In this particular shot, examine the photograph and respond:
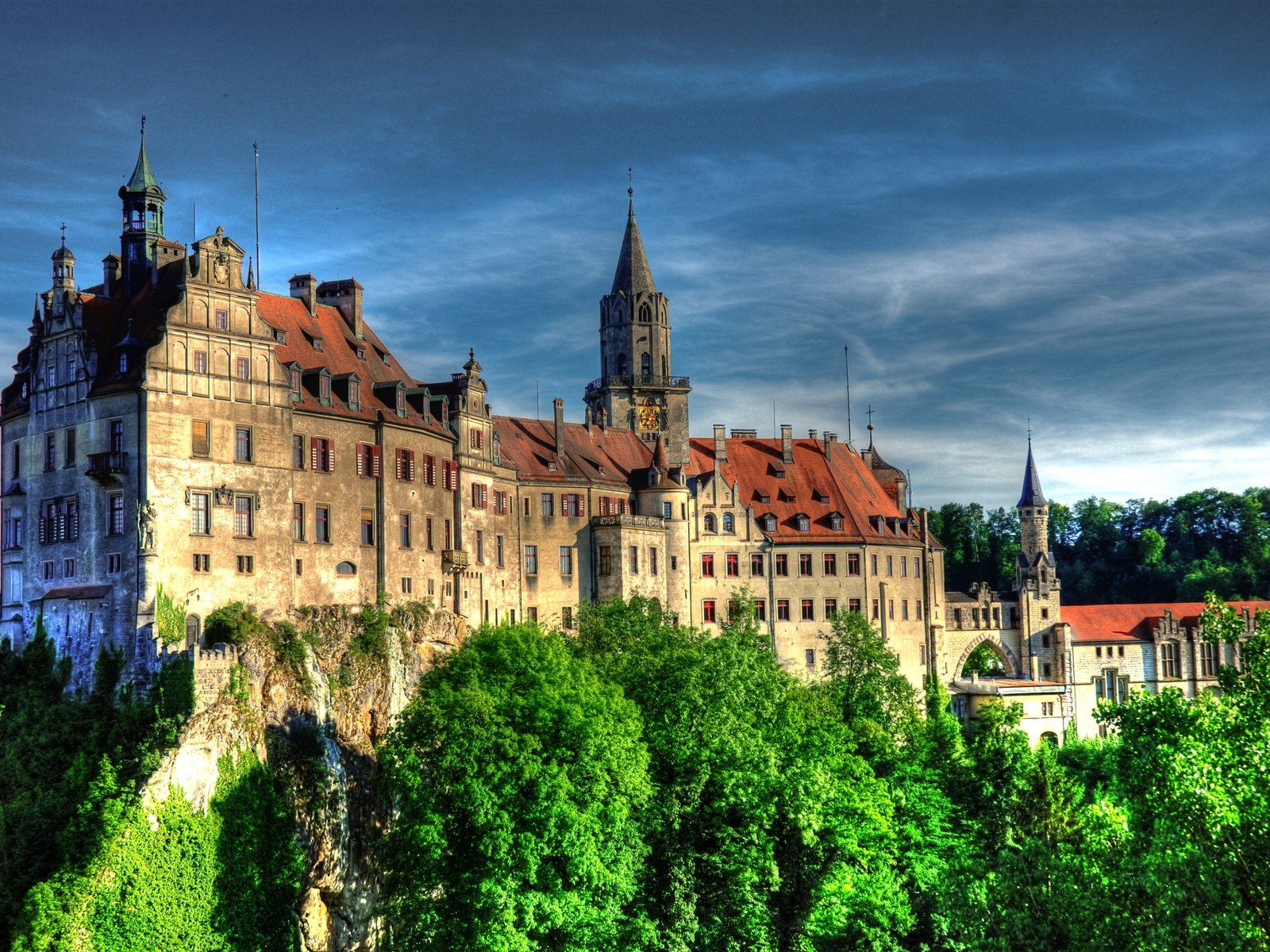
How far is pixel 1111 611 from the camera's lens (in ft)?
375

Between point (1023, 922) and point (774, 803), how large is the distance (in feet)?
77.9

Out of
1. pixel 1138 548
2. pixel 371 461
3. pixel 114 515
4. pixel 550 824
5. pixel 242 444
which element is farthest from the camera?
pixel 1138 548

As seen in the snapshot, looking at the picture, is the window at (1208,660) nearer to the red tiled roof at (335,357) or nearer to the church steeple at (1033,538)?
the church steeple at (1033,538)

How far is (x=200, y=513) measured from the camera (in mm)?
60250

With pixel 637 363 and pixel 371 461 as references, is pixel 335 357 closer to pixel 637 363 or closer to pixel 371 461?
pixel 371 461

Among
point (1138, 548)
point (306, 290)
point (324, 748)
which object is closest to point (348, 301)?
point (306, 290)

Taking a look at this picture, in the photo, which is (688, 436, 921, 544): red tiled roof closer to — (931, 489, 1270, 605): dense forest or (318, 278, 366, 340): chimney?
(318, 278, 366, 340): chimney

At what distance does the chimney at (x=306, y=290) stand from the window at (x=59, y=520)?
1411 centimetres

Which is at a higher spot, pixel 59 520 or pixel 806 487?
pixel 806 487

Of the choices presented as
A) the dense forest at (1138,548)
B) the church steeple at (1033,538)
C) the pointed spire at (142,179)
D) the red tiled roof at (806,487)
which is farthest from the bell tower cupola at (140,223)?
the dense forest at (1138,548)

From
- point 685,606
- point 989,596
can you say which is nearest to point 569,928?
point 685,606

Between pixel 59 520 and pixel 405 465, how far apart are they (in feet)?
48.0

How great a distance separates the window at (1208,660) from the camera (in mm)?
113625

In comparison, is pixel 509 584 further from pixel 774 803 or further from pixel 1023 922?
pixel 1023 922
